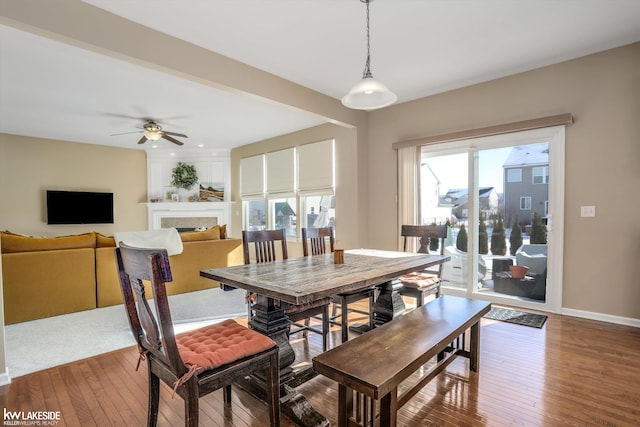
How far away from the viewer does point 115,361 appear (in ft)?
7.98

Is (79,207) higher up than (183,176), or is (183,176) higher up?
(183,176)

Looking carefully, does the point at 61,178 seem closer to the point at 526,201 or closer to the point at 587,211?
the point at 526,201

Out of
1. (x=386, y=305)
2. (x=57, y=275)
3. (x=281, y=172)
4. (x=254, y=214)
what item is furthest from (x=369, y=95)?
(x=254, y=214)

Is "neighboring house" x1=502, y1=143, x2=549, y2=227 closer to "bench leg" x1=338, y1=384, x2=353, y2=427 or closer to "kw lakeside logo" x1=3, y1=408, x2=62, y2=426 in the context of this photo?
"bench leg" x1=338, y1=384, x2=353, y2=427

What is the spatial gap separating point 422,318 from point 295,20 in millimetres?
2521

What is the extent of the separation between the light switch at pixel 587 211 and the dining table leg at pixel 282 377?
329 centimetres

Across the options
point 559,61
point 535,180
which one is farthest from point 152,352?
point 559,61

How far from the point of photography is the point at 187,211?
24.2ft

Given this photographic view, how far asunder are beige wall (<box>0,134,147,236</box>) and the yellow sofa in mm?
3043

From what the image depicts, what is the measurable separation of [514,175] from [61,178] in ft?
26.3

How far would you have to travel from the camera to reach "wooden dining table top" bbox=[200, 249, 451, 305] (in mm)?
1604

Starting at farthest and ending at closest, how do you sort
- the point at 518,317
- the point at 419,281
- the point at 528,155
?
the point at 528,155
the point at 518,317
the point at 419,281

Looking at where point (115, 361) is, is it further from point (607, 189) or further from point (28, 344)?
point (607, 189)

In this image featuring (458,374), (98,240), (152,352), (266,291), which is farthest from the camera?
(98,240)
